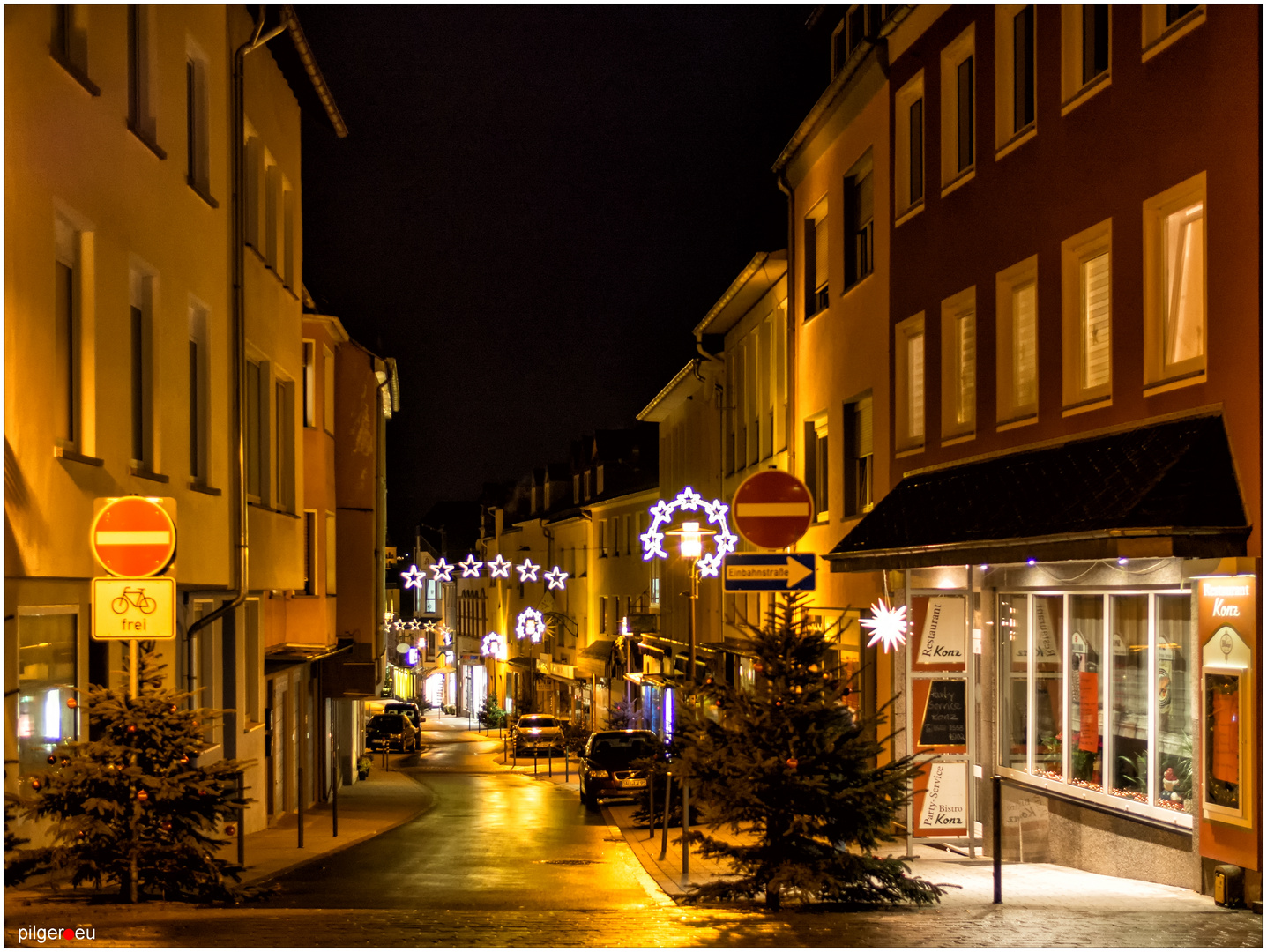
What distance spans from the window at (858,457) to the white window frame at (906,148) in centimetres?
295

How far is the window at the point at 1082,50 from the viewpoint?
528 inches

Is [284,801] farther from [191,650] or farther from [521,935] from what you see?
[521,935]

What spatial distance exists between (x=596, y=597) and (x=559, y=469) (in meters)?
17.3

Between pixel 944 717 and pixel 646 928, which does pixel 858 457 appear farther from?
pixel 646 928

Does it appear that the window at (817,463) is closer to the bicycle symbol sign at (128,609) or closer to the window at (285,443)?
the window at (285,443)

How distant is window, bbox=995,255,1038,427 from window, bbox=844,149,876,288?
482 cm

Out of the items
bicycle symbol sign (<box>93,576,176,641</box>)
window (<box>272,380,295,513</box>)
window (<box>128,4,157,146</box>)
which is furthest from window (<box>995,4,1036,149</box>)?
window (<box>272,380,295,513</box>)

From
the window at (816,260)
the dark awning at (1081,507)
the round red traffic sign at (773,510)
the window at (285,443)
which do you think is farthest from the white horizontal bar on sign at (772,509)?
the window at (285,443)

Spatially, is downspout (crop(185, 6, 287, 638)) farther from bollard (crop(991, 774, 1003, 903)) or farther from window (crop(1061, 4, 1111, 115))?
bollard (crop(991, 774, 1003, 903))

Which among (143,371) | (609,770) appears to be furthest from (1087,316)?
(609,770)

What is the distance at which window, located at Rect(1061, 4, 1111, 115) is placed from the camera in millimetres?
13422

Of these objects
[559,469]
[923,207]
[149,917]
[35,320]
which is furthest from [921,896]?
[559,469]

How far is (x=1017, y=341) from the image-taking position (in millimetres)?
15555

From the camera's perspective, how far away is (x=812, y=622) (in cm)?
1150
